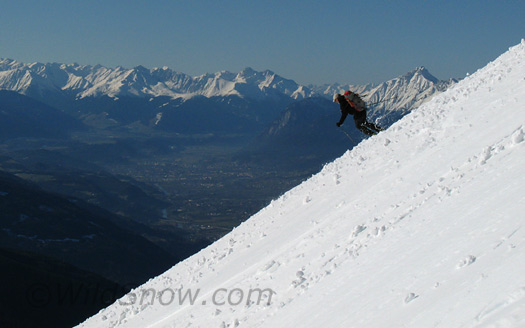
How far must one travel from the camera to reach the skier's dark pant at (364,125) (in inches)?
998

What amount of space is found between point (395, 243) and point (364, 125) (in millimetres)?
16372

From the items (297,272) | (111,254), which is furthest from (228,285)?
(111,254)

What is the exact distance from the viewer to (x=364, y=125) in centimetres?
2745

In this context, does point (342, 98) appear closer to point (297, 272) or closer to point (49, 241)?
point (297, 272)

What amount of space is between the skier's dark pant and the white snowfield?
1044 millimetres

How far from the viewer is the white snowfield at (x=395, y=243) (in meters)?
8.20

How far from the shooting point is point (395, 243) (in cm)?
1188

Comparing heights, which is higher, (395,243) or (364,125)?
(364,125)

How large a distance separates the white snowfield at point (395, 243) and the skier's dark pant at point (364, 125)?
1.04 m

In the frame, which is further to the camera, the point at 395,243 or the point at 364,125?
the point at 364,125

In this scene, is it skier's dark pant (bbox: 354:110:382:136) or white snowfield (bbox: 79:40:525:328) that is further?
skier's dark pant (bbox: 354:110:382:136)

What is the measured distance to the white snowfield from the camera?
8203mm

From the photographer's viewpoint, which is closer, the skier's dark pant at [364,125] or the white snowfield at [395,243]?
the white snowfield at [395,243]

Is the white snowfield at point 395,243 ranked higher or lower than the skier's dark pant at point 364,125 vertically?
lower
